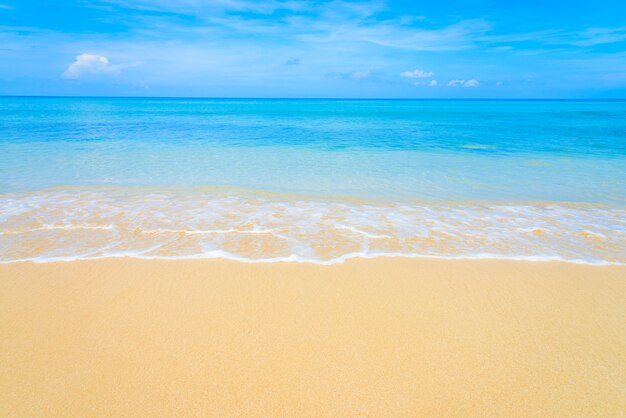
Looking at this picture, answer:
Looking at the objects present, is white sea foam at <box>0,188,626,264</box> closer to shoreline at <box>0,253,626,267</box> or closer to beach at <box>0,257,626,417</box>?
shoreline at <box>0,253,626,267</box>

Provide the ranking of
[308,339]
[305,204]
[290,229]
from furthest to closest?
[305,204] → [290,229] → [308,339]

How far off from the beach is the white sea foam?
Answer: 1.73 feet

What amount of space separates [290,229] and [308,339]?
3302 millimetres

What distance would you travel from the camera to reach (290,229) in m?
6.84

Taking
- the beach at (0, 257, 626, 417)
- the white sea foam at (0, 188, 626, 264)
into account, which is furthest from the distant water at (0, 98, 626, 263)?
the beach at (0, 257, 626, 417)

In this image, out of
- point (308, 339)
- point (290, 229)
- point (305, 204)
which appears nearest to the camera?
point (308, 339)

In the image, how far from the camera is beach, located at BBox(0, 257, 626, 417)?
119 inches

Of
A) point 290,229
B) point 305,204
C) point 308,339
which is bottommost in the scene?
point 305,204

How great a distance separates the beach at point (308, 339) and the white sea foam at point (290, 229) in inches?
20.8

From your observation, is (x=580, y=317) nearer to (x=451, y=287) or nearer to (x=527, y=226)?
(x=451, y=287)

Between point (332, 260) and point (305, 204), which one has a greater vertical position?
point (332, 260)

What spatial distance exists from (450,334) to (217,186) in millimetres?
8222

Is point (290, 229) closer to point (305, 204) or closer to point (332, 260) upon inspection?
point (332, 260)

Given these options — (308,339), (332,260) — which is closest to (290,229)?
(332,260)
